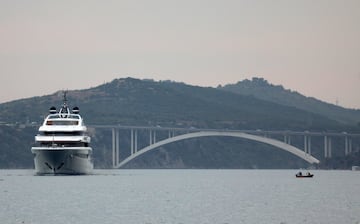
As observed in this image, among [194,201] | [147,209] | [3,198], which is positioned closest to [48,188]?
[3,198]

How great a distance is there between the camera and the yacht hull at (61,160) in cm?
14700

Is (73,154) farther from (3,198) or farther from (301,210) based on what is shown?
(301,210)

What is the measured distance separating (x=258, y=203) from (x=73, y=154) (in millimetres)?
55457

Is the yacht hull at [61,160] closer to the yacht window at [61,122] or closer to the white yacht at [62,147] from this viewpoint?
the white yacht at [62,147]

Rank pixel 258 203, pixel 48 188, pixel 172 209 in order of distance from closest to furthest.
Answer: pixel 172 209, pixel 258 203, pixel 48 188

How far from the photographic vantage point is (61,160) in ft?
485

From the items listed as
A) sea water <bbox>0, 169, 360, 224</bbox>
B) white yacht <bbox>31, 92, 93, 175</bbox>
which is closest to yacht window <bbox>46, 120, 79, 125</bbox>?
white yacht <bbox>31, 92, 93, 175</bbox>

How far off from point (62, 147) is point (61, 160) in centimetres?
177

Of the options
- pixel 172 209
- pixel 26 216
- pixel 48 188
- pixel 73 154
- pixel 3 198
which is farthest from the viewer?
pixel 73 154

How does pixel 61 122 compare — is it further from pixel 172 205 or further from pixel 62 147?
pixel 172 205

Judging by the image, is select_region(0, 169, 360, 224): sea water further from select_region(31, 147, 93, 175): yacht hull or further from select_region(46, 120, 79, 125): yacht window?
select_region(46, 120, 79, 125): yacht window

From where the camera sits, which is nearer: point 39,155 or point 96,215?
point 96,215

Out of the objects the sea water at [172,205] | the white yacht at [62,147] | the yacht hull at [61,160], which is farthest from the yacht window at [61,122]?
the sea water at [172,205]

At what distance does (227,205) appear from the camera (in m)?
92.5
